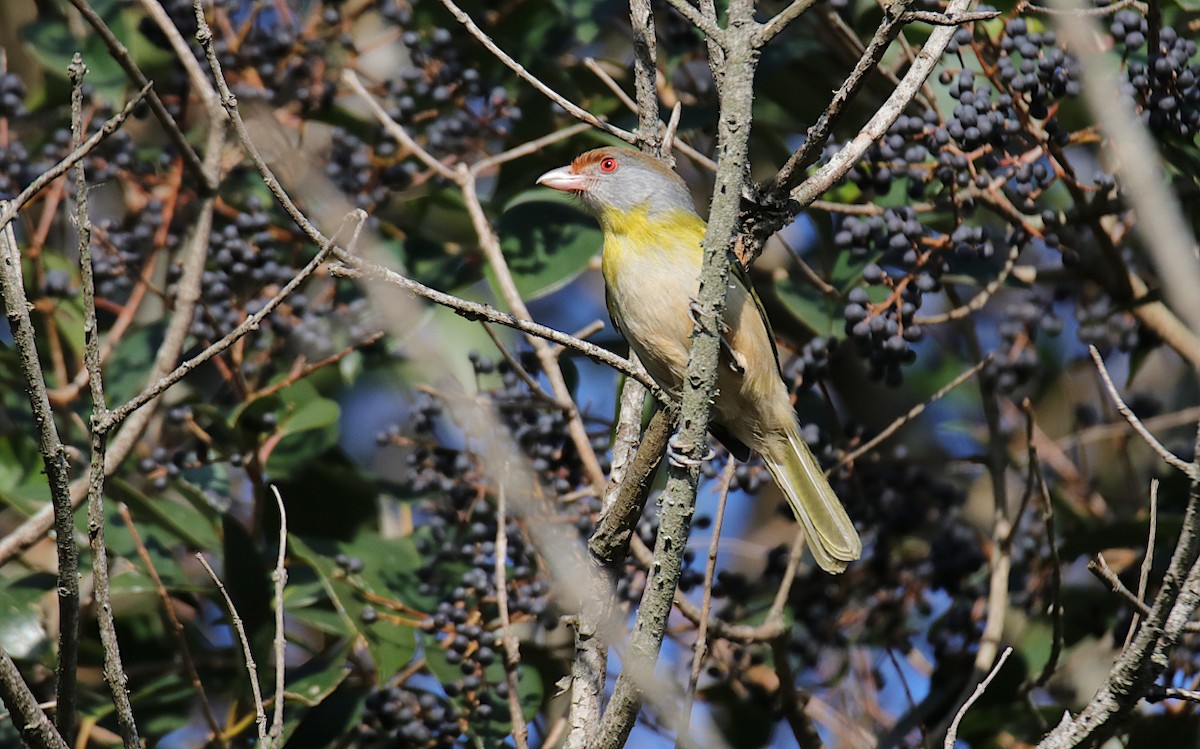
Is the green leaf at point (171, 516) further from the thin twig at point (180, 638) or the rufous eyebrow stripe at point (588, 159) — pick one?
the rufous eyebrow stripe at point (588, 159)

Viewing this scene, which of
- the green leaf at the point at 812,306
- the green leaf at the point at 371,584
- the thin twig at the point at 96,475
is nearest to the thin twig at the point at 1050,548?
the green leaf at the point at 812,306

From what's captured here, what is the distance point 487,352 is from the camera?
180 inches

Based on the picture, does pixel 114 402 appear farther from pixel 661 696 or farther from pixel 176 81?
pixel 661 696

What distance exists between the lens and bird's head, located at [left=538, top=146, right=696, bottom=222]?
388 cm

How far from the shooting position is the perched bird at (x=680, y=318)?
3.55 metres

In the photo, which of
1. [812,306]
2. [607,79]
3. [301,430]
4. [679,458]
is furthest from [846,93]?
[301,430]

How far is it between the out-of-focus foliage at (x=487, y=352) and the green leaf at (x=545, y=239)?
14 millimetres

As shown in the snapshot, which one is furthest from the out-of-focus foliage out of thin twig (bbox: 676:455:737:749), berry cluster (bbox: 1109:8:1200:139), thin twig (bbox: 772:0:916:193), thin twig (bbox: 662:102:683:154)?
thin twig (bbox: 772:0:916:193)

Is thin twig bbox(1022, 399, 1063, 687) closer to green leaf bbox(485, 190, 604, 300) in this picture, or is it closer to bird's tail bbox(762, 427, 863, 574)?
bird's tail bbox(762, 427, 863, 574)

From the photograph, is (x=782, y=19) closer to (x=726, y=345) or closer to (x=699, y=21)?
(x=699, y=21)

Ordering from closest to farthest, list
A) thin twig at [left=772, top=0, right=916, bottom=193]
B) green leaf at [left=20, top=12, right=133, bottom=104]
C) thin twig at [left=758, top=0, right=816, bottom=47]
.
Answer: thin twig at [left=758, top=0, right=816, bottom=47], thin twig at [left=772, top=0, right=916, bottom=193], green leaf at [left=20, top=12, right=133, bottom=104]

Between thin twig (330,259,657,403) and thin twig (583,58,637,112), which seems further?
thin twig (583,58,637,112)

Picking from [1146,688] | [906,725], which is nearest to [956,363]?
[906,725]

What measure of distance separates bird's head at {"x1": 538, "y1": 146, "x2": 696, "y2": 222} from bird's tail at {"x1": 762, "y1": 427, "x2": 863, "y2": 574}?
83 cm
